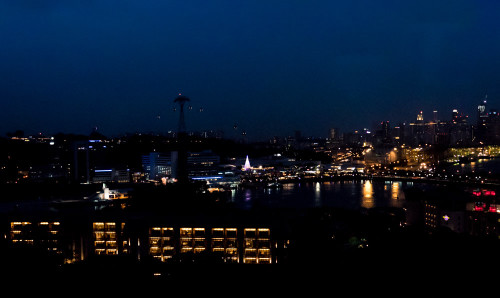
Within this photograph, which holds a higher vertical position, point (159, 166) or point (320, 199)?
point (159, 166)

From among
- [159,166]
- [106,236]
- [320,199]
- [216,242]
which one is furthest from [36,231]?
[159,166]

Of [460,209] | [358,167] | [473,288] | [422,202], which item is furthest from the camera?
[358,167]

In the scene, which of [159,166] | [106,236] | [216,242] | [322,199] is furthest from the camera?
[159,166]

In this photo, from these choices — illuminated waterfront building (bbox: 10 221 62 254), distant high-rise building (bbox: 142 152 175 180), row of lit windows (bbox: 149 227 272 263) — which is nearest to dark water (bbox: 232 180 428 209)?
distant high-rise building (bbox: 142 152 175 180)

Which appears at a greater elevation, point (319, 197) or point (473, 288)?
point (473, 288)

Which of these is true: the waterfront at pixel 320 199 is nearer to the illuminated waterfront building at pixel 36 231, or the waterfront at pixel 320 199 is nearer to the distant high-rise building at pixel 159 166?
the distant high-rise building at pixel 159 166

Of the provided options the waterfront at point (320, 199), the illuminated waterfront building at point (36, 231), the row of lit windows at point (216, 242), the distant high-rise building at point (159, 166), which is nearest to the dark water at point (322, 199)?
the waterfront at point (320, 199)

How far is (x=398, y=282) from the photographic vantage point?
1.81 metres

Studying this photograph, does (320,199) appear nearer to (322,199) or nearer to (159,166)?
(322,199)

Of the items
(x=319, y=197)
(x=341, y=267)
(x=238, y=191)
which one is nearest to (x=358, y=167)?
(x=238, y=191)

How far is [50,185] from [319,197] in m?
5.32

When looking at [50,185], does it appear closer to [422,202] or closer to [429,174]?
[422,202]

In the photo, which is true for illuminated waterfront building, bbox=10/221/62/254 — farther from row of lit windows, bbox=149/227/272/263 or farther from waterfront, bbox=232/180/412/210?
waterfront, bbox=232/180/412/210

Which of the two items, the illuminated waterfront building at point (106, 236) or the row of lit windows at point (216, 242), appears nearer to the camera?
the row of lit windows at point (216, 242)
